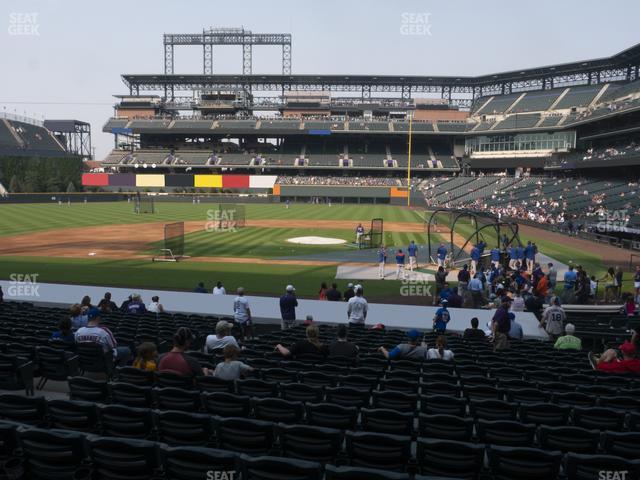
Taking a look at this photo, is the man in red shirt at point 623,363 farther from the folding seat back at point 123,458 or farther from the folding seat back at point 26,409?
the folding seat back at point 26,409

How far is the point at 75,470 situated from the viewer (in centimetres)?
→ 497

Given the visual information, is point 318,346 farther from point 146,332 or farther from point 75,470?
point 75,470

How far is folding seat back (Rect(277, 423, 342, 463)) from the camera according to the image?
5261mm

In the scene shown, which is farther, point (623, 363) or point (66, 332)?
point (66, 332)

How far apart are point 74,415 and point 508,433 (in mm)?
4770

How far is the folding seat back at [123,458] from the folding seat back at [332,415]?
75.1 inches

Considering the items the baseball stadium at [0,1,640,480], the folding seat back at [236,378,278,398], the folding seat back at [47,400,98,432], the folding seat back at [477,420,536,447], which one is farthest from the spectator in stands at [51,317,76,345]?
the folding seat back at [477,420,536,447]

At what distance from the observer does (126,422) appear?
19.0 feet

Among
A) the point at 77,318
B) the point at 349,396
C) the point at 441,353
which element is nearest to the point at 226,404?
the point at 349,396


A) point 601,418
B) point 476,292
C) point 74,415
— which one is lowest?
point 476,292

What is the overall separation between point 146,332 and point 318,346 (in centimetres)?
399

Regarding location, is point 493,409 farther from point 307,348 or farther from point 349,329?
point 349,329

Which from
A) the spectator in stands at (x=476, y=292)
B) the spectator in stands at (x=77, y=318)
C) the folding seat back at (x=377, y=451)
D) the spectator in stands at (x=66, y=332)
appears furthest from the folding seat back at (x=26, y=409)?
the spectator in stands at (x=476, y=292)

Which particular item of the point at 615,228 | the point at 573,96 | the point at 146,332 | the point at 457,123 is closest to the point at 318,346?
the point at 146,332
